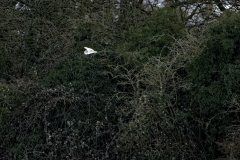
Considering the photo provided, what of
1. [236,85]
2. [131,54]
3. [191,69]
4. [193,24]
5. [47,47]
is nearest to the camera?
[236,85]

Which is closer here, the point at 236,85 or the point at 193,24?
the point at 236,85

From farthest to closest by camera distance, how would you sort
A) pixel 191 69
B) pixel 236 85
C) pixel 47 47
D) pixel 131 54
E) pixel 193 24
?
pixel 193 24
pixel 47 47
pixel 131 54
pixel 191 69
pixel 236 85

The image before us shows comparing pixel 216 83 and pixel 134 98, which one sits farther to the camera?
pixel 134 98

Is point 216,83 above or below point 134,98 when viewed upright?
above

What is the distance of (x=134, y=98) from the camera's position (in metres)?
6.08

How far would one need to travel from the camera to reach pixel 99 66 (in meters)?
6.97

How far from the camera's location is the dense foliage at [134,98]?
5.82 m

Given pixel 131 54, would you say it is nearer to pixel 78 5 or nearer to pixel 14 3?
pixel 78 5

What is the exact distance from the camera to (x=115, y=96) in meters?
6.48

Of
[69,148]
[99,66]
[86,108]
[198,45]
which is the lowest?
[69,148]

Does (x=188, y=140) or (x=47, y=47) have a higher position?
(x=47, y=47)

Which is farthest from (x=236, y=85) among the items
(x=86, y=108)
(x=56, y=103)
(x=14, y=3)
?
(x=14, y=3)

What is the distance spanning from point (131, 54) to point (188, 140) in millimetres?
1706

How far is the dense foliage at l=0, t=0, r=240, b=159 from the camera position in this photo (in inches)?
229
